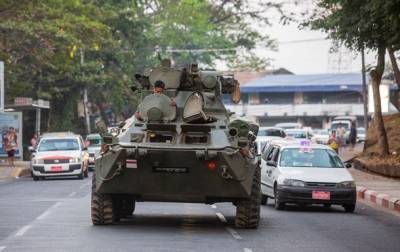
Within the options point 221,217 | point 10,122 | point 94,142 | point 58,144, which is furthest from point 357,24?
point 94,142

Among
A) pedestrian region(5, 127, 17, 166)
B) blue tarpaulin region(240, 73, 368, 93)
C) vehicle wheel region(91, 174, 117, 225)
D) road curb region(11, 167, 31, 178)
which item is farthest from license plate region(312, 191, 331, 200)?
blue tarpaulin region(240, 73, 368, 93)

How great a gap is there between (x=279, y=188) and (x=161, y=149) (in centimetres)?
653

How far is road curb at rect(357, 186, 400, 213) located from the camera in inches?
A: 1034

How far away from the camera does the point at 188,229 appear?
738 inches

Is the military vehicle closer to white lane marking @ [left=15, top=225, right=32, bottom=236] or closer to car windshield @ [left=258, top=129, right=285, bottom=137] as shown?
white lane marking @ [left=15, top=225, right=32, bottom=236]

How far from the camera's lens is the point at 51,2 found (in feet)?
162

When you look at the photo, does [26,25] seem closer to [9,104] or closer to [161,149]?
[9,104]

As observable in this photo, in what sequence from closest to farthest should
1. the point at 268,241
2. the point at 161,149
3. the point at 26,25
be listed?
the point at 268,241 < the point at 161,149 < the point at 26,25

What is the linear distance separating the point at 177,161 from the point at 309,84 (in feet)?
288

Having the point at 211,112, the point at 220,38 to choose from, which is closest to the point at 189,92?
the point at 211,112

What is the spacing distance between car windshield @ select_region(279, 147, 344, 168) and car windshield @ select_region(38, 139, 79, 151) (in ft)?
57.8

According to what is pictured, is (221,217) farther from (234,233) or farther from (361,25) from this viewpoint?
(361,25)

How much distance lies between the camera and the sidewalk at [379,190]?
27019mm

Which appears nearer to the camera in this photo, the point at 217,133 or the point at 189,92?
the point at 217,133
